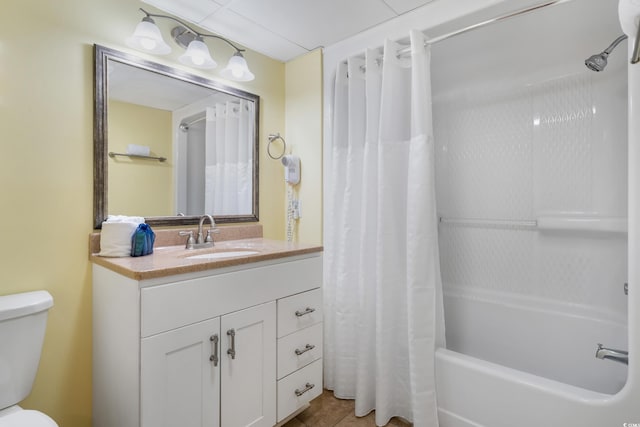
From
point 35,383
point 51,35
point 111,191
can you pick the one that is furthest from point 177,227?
point 51,35

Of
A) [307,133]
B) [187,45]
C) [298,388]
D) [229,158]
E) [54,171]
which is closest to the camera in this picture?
[54,171]

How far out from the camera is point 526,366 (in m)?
1.84

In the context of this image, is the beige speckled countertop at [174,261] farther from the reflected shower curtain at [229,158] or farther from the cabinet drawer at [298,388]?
the cabinet drawer at [298,388]

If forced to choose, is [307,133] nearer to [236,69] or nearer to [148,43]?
[236,69]

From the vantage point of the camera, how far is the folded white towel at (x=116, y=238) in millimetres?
1340

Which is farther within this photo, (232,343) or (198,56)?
(198,56)

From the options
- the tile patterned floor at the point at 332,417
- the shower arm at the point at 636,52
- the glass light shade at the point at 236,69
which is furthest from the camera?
the glass light shade at the point at 236,69

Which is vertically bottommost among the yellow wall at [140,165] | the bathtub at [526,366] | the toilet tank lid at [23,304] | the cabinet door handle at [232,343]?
the bathtub at [526,366]

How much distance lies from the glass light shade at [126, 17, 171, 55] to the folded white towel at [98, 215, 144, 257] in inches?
34.9

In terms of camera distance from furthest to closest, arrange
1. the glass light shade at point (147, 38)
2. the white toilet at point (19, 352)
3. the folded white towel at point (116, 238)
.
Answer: the glass light shade at point (147, 38) → the folded white towel at point (116, 238) → the white toilet at point (19, 352)

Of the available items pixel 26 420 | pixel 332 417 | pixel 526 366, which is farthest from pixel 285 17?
pixel 526 366

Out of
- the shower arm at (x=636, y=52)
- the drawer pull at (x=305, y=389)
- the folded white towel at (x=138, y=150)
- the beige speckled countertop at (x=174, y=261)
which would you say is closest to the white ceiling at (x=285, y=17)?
the folded white towel at (x=138, y=150)

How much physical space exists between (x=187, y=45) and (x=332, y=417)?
223cm


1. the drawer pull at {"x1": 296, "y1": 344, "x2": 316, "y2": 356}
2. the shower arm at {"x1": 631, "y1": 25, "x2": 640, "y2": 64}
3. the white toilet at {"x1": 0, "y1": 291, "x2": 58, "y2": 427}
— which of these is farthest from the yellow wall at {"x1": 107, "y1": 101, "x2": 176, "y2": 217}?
the shower arm at {"x1": 631, "y1": 25, "x2": 640, "y2": 64}
